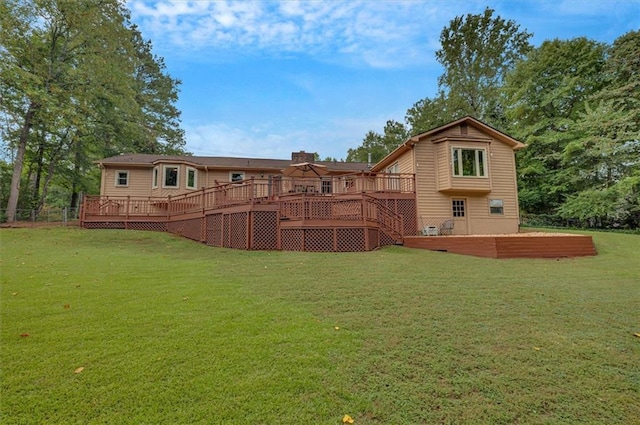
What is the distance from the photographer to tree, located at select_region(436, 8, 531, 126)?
25.5 meters

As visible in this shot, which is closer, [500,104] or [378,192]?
[378,192]

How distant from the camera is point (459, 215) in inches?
567

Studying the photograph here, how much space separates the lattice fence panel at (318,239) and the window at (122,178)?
45.6ft

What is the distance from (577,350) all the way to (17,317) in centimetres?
637

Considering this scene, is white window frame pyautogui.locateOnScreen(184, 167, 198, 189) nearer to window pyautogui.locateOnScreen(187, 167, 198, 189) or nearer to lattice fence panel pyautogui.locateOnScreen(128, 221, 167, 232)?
window pyautogui.locateOnScreen(187, 167, 198, 189)

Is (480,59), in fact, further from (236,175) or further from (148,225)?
(148,225)

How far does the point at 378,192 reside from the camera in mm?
13680

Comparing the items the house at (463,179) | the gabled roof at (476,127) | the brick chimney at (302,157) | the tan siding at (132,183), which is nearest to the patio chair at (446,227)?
the house at (463,179)

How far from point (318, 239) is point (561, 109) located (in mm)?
20385

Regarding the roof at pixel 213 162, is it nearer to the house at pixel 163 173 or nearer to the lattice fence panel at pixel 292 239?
the house at pixel 163 173

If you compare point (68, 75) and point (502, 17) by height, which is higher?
point (502, 17)

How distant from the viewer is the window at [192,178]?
60.2 ft

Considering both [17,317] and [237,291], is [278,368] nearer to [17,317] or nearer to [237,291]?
[237,291]

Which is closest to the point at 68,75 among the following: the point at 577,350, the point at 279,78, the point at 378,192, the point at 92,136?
the point at 92,136
